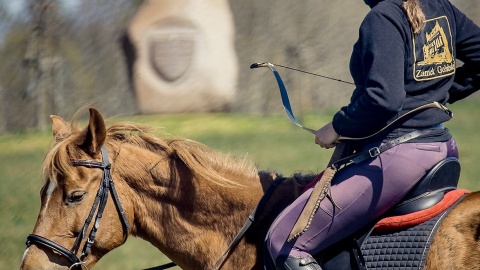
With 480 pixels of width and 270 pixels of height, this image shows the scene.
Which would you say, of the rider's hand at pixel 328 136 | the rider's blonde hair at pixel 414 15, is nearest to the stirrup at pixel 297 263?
the rider's hand at pixel 328 136

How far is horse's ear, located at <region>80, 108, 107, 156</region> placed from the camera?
312 cm

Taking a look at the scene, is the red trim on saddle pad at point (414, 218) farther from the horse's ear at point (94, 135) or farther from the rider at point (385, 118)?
the horse's ear at point (94, 135)

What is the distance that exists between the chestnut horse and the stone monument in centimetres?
598

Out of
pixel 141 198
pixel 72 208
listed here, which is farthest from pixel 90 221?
pixel 141 198

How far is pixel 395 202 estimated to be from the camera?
2.94 metres

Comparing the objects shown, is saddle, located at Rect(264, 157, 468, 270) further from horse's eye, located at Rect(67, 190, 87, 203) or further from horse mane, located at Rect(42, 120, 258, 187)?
horse's eye, located at Rect(67, 190, 87, 203)

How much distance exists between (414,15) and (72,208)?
1586 millimetres

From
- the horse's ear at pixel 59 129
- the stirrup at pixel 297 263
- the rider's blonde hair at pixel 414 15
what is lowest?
the stirrup at pixel 297 263

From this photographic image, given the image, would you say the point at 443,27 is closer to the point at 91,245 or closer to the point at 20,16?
the point at 91,245

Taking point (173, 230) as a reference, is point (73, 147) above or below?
above

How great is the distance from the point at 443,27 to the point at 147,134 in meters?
1.38

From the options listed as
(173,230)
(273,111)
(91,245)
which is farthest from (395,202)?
(273,111)

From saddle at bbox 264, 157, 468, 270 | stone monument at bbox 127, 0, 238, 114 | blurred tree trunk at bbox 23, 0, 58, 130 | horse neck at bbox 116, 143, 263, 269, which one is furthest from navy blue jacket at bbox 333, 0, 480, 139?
blurred tree trunk at bbox 23, 0, 58, 130

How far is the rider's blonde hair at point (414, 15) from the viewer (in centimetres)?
289
